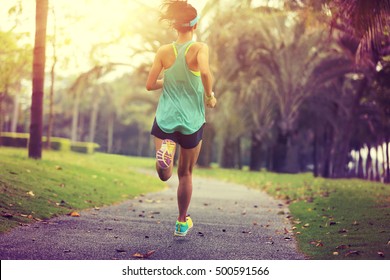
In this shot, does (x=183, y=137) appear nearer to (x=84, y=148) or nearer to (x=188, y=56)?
(x=188, y=56)

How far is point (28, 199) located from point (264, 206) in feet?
15.5

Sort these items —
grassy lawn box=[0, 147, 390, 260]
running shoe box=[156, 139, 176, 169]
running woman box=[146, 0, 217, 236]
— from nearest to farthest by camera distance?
running shoe box=[156, 139, 176, 169] → running woman box=[146, 0, 217, 236] → grassy lawn box=[0, 147, 390, 260]

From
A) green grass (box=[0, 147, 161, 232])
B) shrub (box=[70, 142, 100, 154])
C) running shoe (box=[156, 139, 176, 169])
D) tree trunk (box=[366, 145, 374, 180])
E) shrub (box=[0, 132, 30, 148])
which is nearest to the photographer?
running shoe (box=[156, 139, 176, 169])

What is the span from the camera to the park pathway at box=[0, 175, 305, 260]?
474 centimetres

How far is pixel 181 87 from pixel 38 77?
28.6 feet

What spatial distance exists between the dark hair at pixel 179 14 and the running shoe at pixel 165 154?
1.12 meters

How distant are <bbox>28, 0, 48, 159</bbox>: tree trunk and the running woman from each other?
824 centimetres

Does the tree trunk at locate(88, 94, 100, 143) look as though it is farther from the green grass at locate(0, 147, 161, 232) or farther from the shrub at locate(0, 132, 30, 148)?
the green grass at locate(0, 147, 161, 232)

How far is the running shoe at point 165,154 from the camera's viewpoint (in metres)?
5.01

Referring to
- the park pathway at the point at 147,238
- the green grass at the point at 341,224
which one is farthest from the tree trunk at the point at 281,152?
the park pathway at the point at 147,238

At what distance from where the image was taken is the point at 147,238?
568 cm

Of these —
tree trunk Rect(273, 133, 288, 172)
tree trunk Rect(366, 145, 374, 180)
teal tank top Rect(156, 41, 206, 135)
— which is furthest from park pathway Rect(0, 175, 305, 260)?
tree trunk Rect(366, 145, 374, 180)

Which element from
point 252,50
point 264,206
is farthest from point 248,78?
point 264,206

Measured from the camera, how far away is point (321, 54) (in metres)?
25.3
